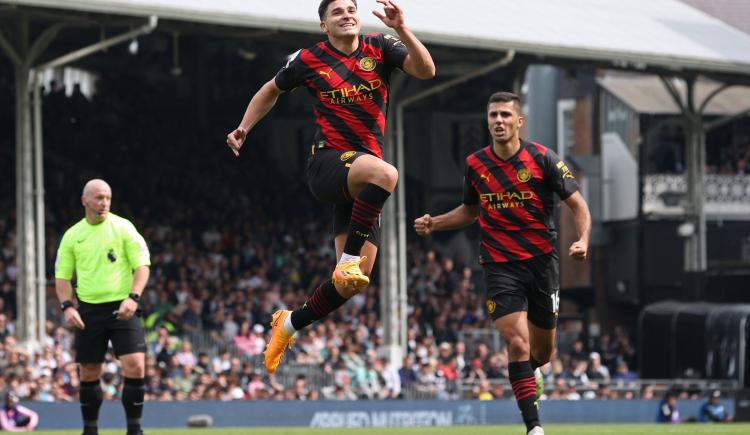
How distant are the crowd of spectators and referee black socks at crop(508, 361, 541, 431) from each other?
1207 centimetres

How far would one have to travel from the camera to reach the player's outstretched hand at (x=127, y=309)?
13.8 m

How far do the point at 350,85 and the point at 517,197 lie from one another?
2062mm

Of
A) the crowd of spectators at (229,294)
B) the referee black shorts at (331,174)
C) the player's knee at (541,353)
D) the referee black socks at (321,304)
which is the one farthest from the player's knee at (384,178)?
the crowd of spectators at (229,294)

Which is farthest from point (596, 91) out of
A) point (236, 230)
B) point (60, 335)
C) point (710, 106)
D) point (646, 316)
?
point (60, 335)

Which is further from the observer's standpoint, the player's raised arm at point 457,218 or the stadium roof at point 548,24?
the stadium roof at point 548,24

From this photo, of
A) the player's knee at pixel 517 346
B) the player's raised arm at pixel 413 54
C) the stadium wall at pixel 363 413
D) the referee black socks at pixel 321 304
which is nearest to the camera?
the player's raised arm at pixel 413 54

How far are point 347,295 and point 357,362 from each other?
54.0ft

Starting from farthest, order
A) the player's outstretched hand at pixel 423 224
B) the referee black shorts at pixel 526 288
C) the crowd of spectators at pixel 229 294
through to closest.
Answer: the crowd of spectators at pixel 229 294 < the player's outstretched hand at pixel 423 224 < the referee black shorts at pixel 526 288

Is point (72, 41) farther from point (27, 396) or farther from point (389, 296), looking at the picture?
point (27, 396)

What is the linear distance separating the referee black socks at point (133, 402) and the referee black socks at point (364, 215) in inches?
134

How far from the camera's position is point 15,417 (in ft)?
72.4

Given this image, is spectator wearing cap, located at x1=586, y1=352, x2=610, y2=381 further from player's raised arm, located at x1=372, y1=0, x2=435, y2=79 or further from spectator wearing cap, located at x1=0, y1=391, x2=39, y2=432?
player's raised arm, located at x1=372, y1=0, x2=435, y2=79

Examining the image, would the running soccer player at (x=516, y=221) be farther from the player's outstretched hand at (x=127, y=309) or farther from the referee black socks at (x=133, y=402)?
the referee black socks at (x=133, y=402)

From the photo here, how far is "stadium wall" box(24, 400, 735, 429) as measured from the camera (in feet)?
73.9
